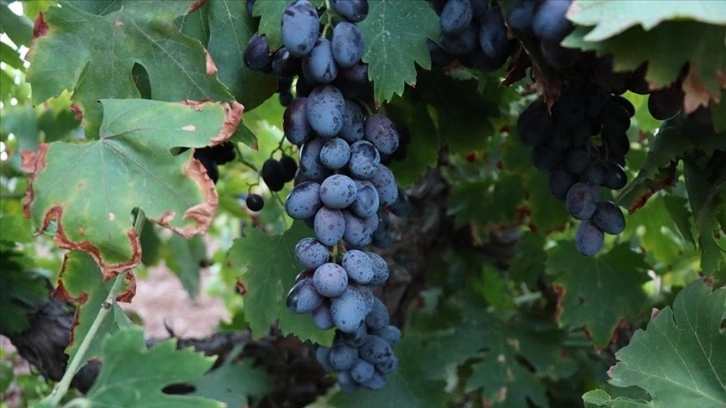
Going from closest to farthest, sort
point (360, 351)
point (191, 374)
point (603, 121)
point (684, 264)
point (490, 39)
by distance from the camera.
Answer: point (191, 374), point (490, 39), point (603, 121), point (360, 351), point (684, 264)

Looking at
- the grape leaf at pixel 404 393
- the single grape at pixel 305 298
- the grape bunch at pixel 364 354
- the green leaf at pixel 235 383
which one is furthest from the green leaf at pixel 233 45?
the green leaf at pixel 235 383

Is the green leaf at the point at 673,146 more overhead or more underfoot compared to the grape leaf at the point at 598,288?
more overhead

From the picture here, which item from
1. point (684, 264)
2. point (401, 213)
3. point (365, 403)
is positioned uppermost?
point (401, 213)

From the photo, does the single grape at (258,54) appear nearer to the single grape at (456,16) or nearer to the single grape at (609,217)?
the single grape at (456,16)

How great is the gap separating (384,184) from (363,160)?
0.06 meters

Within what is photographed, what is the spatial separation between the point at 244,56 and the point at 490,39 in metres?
0.27

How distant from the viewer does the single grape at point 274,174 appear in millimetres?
1117

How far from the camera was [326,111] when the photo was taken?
84 centimetres

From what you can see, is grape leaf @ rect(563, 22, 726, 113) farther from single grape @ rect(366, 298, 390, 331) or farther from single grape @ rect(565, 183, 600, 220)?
single grape @ rect(366, 298, 390, 331)

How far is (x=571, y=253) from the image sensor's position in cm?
147

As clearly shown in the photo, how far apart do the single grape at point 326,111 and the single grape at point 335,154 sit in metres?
0.01

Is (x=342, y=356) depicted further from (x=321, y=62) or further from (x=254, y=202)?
(x=321, y=62)

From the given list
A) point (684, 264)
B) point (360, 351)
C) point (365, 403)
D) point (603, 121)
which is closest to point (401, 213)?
point (360, 351)

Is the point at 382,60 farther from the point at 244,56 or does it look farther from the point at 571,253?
the point at 571,253
